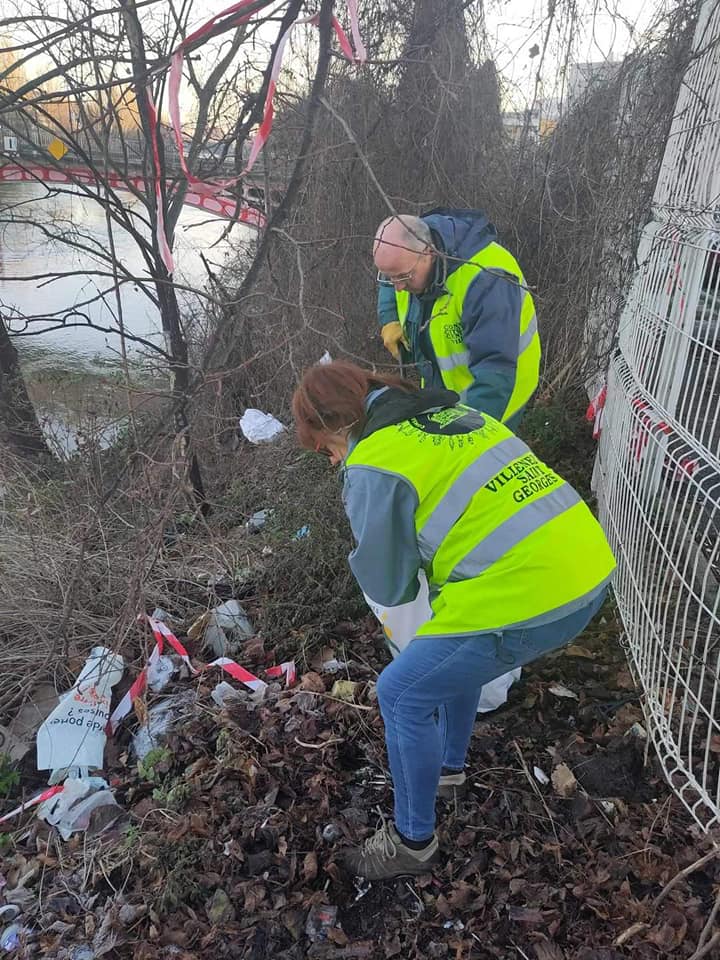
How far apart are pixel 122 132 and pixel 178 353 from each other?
1268 millimetres

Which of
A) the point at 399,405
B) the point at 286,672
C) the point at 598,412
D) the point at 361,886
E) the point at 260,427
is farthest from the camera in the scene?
the point at 260,427

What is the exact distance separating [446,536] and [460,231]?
1.64 m

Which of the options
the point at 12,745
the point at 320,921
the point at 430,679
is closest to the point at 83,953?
the point at 320,921

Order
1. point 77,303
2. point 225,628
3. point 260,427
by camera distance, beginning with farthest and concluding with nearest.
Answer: point 260,427 < point 77,303 < point 225,628

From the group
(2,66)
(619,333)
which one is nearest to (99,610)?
(2,66)

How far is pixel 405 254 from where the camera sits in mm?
2705

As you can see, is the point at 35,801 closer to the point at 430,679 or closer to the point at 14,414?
the point at 430,679

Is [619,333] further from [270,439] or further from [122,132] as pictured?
[122,132]

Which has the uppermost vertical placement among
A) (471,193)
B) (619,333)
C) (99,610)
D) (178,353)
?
(471,193)

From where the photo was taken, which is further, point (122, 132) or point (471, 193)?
point (471, 193)

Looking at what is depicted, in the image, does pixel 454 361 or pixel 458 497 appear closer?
pixel 458 497

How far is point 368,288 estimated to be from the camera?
6.37m

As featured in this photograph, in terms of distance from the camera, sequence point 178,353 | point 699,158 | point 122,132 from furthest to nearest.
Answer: point 178,353
point 122,132
point 699,158

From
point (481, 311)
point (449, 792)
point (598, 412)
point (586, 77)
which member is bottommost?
point (449, 792)
